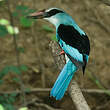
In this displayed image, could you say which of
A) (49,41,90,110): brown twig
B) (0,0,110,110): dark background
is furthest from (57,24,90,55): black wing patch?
(0,0,110,110): dark background

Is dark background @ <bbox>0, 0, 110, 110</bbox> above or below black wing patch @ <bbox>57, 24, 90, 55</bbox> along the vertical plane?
below

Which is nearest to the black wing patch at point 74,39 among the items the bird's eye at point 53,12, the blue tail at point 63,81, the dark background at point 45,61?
the blue tail at point 63,81

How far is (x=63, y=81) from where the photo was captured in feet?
9.63

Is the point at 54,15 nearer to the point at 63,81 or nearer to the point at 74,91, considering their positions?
the point at 63,81

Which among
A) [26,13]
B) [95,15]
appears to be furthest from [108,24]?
[26,13]

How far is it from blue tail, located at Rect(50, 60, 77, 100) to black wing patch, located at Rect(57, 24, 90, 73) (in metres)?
0.14

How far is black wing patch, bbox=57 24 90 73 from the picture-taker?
317cm

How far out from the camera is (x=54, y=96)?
9.37ft

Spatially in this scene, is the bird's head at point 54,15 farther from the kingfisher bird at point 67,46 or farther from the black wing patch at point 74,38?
the black wing patch at point 74,38

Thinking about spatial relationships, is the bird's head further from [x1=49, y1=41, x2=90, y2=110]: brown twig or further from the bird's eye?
[x1=49, y1=41, x2=90, y2=110]: brown twig

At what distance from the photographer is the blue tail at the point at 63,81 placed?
9.41 feet

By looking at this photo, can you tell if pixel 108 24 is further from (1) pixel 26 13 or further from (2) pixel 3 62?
(1) pixel 26 13

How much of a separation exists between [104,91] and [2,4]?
2.16 m

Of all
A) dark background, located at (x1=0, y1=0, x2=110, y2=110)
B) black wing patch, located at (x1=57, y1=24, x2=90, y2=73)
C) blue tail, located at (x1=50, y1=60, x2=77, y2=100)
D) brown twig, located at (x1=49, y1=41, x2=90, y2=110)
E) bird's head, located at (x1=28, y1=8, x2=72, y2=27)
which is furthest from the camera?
dark background, located at (x1=0, y1=0, x2=110, y2=110)
